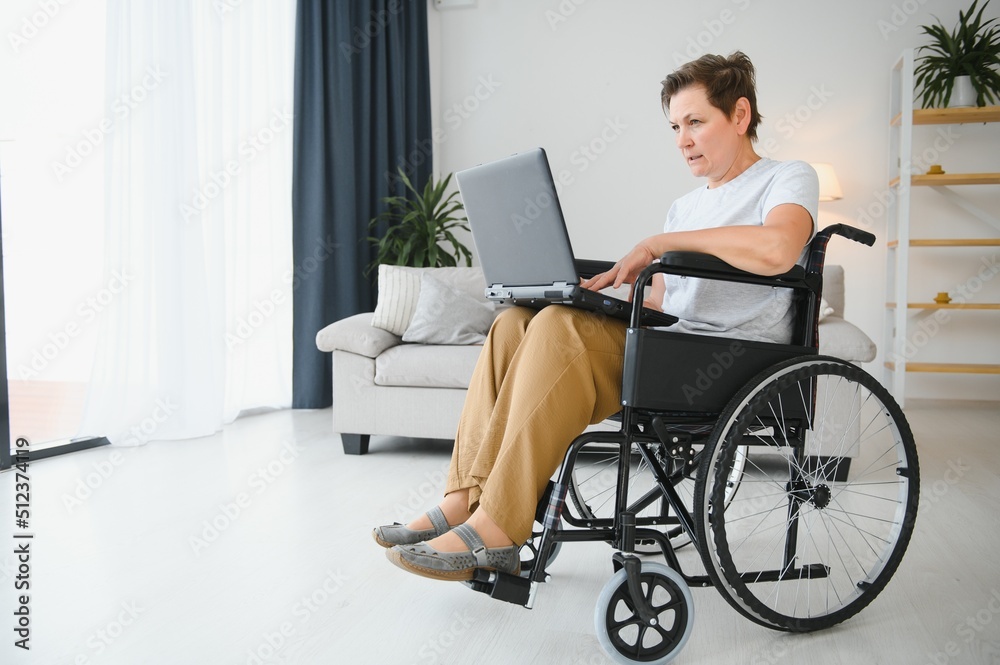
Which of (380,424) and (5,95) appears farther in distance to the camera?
(380,424)

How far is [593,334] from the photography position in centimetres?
133

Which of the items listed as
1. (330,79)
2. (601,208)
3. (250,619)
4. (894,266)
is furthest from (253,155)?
(894,266)

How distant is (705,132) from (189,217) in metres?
2.32

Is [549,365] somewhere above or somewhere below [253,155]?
below

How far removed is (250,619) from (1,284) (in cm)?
178

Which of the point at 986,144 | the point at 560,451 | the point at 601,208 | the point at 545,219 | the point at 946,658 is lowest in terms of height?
the point at 946,658

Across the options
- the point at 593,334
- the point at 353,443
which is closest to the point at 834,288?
the point at 353,443

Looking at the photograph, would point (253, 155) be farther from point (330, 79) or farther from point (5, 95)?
point (5, 95)

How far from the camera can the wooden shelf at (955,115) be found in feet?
12.8

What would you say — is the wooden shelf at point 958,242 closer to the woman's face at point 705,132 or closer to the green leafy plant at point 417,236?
the green leafy plant at point 417,236

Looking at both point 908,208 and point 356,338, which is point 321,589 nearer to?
point 356,338

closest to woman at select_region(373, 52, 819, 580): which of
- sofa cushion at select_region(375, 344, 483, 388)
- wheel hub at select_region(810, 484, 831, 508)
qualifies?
wheel hub at select_region(810, 484, 831, 508)

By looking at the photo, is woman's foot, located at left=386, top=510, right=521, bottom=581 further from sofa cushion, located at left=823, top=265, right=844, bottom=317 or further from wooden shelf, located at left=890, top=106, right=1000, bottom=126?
wooden shelf, located at left=890, top=106, right=1000, bottom=126

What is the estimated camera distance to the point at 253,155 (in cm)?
371
